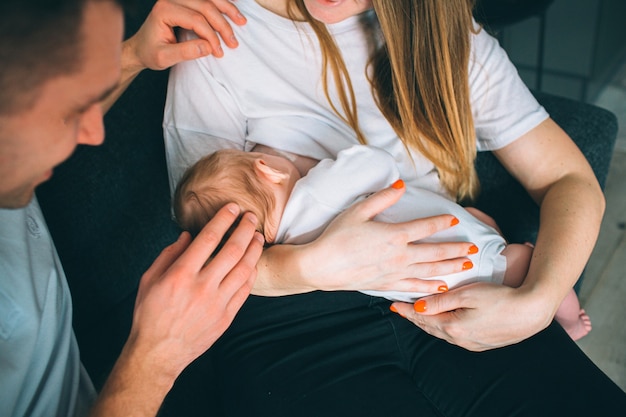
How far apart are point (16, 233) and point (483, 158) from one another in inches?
39.0

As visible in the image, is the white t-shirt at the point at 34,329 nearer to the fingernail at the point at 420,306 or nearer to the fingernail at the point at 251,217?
the fingernail at the point at 251,217

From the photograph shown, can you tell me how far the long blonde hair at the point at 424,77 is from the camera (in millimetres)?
1103

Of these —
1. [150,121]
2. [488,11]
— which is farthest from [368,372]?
Answer: [488,11]

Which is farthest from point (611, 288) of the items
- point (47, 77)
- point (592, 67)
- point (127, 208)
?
point (47, 77)

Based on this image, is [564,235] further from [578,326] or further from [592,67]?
[592,67]

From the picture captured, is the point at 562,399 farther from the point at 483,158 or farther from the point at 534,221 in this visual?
the point at 483,158

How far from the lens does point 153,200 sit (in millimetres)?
1360

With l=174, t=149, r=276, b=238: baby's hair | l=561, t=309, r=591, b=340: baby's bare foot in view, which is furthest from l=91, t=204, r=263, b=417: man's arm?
l=561, t=309, r=591, b=340: baby's bare foot

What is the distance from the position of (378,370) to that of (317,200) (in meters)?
0.33

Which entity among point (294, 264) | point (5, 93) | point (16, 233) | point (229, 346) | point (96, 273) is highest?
point (5, 93)

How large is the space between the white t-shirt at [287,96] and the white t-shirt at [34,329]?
12.7 inches

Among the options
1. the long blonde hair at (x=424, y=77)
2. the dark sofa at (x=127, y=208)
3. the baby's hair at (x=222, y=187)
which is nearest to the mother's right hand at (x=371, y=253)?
the baby's hair at (x=222, y=187)

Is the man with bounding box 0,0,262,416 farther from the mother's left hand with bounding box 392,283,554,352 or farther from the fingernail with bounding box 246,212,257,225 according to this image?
the mother's left hand with bounding box 392,283,554,352

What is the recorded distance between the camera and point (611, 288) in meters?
1.83
